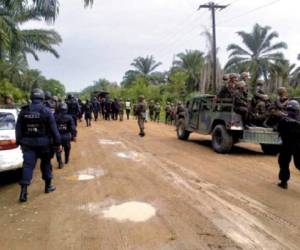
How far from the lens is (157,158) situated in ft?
36.9

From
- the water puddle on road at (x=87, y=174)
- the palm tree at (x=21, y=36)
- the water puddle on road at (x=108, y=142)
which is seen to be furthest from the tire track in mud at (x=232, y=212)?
the palm tree at (x=21, y=36)

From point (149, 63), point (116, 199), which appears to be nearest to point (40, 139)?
Result: point (116, 199)

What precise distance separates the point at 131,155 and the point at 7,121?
13.8ft

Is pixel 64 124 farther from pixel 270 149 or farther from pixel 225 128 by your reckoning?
pixel 270 149

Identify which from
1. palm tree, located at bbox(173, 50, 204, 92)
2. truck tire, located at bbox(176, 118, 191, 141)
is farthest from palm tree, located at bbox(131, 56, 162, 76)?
truck tire, located at bbox(176, 118, 191, 141)

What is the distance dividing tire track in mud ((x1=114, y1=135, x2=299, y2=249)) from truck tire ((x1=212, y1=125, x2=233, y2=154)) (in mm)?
3429

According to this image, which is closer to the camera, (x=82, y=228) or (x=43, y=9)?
(x=82, y=228)

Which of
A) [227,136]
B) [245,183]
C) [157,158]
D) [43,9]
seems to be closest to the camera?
[245,183]

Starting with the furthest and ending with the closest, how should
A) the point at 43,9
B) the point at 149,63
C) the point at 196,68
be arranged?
1. the point at 149,63
2. the point at 196,68
3. the point at 43,9

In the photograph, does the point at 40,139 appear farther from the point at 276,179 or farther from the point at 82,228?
the point at 276,179

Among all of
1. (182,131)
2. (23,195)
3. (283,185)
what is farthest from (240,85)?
(23,195)

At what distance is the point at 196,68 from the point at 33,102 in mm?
39346

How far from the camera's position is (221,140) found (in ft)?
41.4

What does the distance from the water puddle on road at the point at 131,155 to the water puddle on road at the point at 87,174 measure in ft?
5.75
